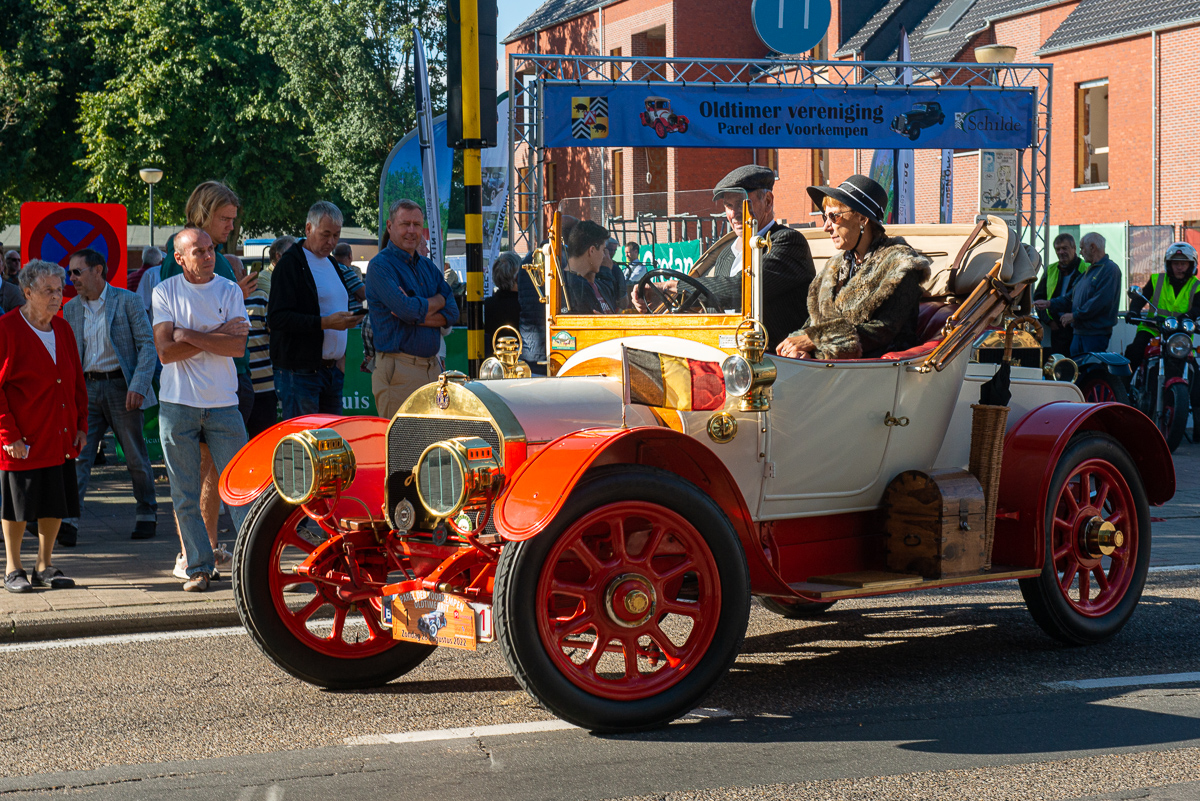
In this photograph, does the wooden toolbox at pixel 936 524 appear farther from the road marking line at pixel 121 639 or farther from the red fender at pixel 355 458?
the road marking line at pixel 121 639

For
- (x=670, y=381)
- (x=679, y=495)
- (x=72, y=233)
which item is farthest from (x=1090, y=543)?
(x=72, y=233)

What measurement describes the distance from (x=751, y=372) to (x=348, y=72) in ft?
135

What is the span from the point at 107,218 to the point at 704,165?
26.8 metres

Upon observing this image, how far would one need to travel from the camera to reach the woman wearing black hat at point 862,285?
5.65 meters

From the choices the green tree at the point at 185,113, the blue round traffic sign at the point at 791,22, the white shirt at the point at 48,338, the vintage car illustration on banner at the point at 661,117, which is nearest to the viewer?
the white shirt at the point at 48,338

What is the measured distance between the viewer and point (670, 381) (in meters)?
4.84

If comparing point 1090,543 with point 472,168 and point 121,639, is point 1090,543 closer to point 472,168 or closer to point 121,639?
point 472,168

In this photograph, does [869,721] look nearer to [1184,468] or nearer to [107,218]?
[107,218]

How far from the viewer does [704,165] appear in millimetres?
35594

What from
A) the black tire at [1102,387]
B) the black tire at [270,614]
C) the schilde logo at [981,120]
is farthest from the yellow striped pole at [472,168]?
the schilde logo at [981,120]

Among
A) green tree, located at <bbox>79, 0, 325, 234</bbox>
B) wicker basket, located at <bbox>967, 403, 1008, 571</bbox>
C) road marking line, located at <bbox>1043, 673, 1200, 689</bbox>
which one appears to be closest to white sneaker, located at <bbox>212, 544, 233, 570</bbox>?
wicker basket, located at <bbox>967, 403, 1008, 571</bbox>

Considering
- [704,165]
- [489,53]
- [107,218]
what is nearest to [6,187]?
[704,165]

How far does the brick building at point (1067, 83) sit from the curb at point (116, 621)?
699 inches

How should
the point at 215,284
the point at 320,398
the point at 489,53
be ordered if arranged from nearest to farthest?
the point at 215,284 → the point at 489,53 → the point at 320,398
